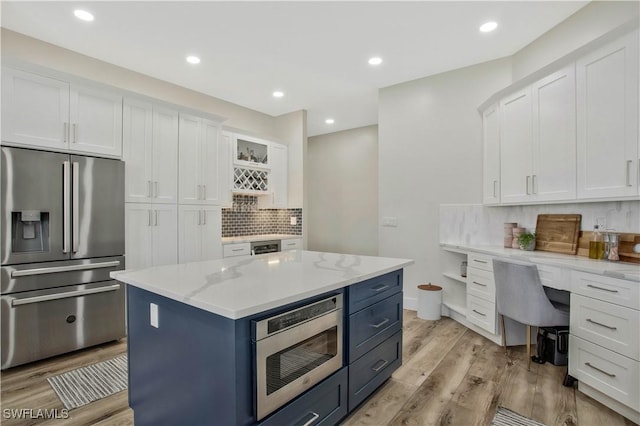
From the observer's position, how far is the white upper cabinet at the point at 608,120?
84.1 inches

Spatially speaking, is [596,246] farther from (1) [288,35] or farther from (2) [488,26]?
(1) [288,35]

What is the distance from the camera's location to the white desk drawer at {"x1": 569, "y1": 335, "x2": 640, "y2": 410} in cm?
187

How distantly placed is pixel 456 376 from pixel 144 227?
3199 millimetres

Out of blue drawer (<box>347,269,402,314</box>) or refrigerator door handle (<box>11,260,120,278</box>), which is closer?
blue drawer (<box>347,269,402,314</box>)

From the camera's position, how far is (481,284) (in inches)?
125

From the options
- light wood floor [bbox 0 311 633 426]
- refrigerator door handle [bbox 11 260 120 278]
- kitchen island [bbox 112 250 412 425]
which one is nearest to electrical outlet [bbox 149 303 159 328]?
kitchen island [bbox 112 250 412 425]

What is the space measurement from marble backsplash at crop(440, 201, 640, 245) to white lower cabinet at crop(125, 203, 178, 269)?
3134 mm

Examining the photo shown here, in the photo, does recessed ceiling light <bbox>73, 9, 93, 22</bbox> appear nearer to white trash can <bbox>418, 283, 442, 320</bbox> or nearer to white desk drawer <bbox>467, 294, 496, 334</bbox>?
white trash can <bbox>418, 283, 442, 320</bbox>

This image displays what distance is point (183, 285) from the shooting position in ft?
4.94

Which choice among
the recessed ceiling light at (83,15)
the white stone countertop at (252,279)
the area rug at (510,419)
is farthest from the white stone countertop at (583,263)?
the recessed ceiling light at (83,15)

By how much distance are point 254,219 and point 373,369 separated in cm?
363

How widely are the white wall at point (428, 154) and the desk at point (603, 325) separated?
1418 mm

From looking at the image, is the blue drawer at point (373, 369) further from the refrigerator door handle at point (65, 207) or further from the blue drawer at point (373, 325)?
the refrigerator door handle at point (65, 207)

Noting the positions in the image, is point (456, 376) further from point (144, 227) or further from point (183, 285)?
point (144, 227)
